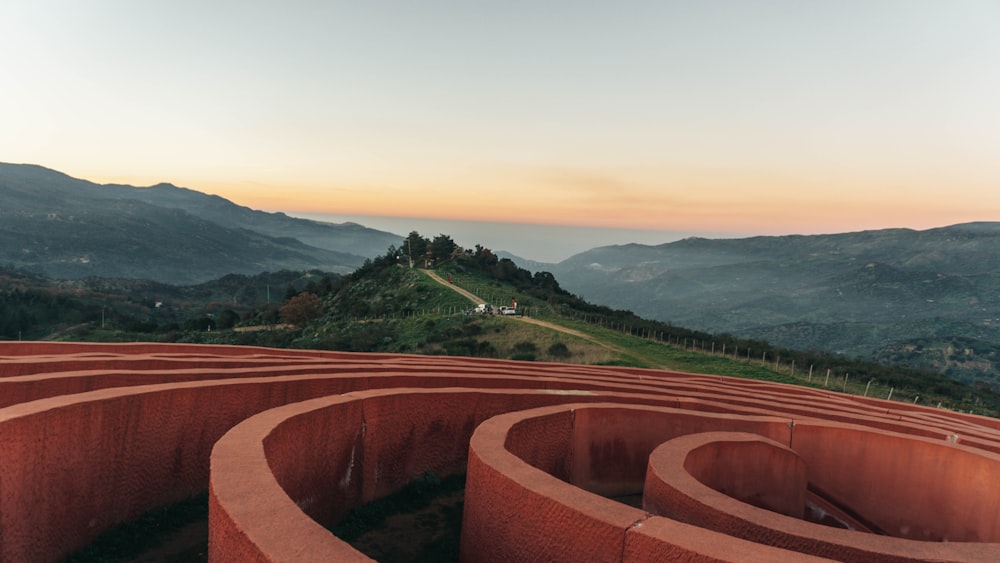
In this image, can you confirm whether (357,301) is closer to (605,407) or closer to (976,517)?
(605,407)

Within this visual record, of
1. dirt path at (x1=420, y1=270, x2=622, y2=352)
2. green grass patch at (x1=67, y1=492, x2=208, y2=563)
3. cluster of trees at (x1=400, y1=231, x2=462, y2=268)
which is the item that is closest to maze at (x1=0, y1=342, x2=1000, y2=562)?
green grass patch at (x1=67, y1=492, x2=208, y2=563)

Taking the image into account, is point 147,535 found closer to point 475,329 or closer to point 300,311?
point 475,329

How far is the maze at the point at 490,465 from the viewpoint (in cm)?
591

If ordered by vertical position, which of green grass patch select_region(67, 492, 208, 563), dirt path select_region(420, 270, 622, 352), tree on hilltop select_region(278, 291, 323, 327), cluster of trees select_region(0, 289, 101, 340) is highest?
dirt path select_region(420, 270, 622, 352)

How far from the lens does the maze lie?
5906 mm

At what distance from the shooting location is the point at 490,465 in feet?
23.9

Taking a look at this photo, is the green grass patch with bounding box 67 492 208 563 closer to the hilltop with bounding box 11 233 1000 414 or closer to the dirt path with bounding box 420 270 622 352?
the hilltop with bounding box 11 233 1000 414

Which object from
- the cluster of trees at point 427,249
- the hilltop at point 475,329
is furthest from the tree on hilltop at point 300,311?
the cluster of trees at point 427,249

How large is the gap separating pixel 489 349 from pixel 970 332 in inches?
4591

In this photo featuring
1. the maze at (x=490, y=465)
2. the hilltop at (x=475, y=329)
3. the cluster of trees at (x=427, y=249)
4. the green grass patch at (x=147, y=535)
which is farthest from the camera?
the cluster of trees at (x=427, y=249)

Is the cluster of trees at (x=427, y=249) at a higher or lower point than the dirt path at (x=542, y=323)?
higher

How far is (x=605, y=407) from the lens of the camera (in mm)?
11406

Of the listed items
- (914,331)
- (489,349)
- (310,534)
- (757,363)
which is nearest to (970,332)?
(914,331)

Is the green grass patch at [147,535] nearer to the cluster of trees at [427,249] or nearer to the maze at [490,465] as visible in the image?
the maze at [490,465]
